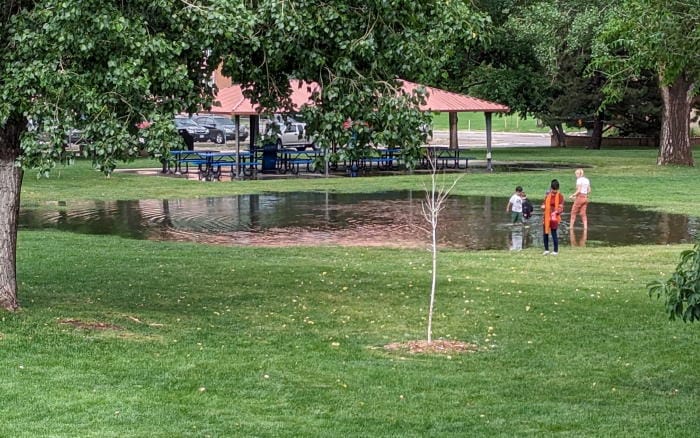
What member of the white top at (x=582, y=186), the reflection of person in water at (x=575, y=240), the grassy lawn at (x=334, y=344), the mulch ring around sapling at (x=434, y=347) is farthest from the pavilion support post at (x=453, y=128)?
the mulch ring around sapling at (x=434, y=347)

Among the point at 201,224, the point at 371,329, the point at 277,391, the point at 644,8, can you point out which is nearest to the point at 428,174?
the point at 201,224

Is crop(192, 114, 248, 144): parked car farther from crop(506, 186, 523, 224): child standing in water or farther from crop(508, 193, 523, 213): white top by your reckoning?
crop(508, 193, 523, 213): white top

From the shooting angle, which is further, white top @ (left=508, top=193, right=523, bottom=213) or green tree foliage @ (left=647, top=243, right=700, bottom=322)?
white top @ (left=508, top=193, right=523, bottom=213)

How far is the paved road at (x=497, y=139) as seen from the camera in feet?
208

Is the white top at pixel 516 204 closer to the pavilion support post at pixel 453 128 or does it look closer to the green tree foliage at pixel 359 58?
the green tree foliage at pixel 359 58

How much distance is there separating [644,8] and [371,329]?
33.2 ft

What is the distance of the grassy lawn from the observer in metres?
8.67

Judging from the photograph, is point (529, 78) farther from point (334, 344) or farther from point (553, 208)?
point (334, 344)

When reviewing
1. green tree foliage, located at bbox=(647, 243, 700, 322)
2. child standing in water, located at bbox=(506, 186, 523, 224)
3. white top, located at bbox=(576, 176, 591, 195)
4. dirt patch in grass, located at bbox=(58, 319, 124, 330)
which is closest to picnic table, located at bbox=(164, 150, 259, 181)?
child standing in water, located at bbox=(506, 186, 523, 224)

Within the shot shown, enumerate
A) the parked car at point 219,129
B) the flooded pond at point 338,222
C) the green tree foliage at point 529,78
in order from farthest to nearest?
the parked car at point 219,129, the green tree foliage at point 529,78, the flooded pond at point 338,222

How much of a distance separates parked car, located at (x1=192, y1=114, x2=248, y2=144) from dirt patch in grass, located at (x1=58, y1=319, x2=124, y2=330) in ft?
155

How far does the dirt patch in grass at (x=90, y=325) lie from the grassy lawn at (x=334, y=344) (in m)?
0.02

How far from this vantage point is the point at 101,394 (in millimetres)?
9219

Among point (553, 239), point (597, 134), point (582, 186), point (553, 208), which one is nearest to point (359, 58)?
point (553, 208)
